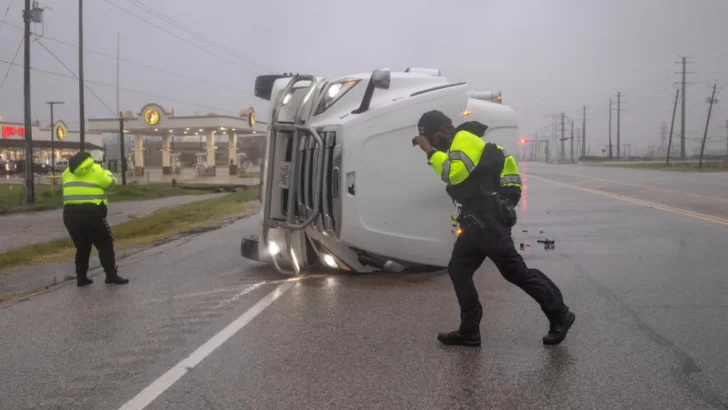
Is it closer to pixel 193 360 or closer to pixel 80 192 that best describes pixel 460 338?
pixel 193 360

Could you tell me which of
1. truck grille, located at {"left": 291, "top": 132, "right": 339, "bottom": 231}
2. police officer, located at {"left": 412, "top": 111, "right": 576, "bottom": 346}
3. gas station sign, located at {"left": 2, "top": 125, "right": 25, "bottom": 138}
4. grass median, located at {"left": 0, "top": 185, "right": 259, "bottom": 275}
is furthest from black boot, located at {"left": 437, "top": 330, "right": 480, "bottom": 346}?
gas station sign, located at {"left": 2, "top": 125, "right": 25, "bottom": 138}

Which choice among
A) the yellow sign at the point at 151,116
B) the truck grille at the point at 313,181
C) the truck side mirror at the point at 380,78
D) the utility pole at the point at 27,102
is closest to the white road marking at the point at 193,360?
the truck grille at the point at 313,181

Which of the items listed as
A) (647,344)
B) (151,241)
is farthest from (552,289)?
(151,241)

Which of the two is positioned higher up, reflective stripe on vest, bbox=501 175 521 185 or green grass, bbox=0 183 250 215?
reflective stripe on vest, bbox=501 175 521 185

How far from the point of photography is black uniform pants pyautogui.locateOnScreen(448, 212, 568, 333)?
4.99 m

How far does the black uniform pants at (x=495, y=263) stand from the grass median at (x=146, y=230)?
26.8 feet

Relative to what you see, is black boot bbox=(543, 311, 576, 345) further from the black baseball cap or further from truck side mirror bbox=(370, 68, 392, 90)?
truck side mirror bbox=(370, 68, 392, 90)

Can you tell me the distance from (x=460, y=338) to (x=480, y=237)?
794mm

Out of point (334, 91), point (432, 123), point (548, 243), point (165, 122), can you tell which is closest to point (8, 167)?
point (165, 122)

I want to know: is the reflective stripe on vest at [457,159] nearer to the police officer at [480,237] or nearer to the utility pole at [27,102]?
the police officer at [480,237]

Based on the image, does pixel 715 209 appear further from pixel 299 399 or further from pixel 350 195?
pixel 299 399

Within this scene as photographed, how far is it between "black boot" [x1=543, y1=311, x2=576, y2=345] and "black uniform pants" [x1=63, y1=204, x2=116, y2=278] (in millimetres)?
5399

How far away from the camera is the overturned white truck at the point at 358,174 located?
6.89 meters

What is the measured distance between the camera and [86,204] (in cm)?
786
